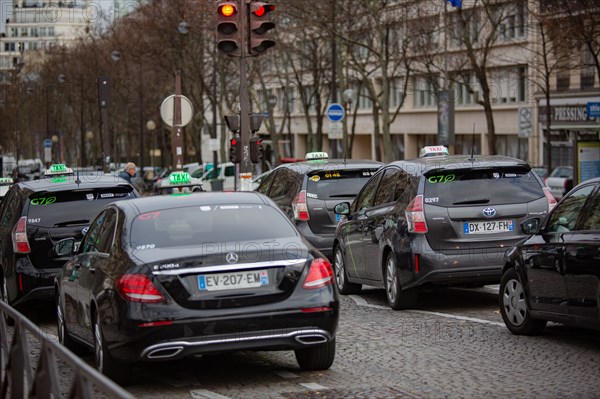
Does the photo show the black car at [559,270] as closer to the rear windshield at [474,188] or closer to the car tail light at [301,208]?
the rear windshield at [474,188]

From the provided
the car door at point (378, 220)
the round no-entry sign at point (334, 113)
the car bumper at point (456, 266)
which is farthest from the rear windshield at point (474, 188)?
the round no-entry sign at point (334, 113)

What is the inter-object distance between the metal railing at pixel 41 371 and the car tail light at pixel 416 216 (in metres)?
5.83

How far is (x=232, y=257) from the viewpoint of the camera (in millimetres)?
8562

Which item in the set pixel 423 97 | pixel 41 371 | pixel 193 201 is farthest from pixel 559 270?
pixel 423 97

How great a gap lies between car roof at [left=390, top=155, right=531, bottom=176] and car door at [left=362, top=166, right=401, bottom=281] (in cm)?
47

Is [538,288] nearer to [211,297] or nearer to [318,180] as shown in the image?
[211,297]

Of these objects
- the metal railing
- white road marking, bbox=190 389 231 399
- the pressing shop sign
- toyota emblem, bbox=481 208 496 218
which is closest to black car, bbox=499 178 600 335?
toyota emblem, bbox=481 208 496 218

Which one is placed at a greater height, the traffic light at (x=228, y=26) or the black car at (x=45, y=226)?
the traffic light at (x=228, y=26)

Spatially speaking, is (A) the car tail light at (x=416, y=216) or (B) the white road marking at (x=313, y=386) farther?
(A) the car tail light at (x=416, y=216)

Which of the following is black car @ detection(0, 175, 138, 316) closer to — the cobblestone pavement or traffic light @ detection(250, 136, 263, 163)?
the cobblestone pavement

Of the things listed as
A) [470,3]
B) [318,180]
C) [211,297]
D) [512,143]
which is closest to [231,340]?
[211,297]

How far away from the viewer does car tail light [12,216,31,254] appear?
13812mm

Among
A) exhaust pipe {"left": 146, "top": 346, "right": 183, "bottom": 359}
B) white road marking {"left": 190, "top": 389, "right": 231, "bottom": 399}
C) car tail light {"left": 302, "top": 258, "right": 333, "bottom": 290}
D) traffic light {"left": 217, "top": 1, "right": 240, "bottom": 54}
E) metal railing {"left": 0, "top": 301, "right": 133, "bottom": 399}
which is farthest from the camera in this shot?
traffic light {"left": 217, "top": 1, "right": 240, "bottom": 54}

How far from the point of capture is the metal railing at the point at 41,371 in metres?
4.94
